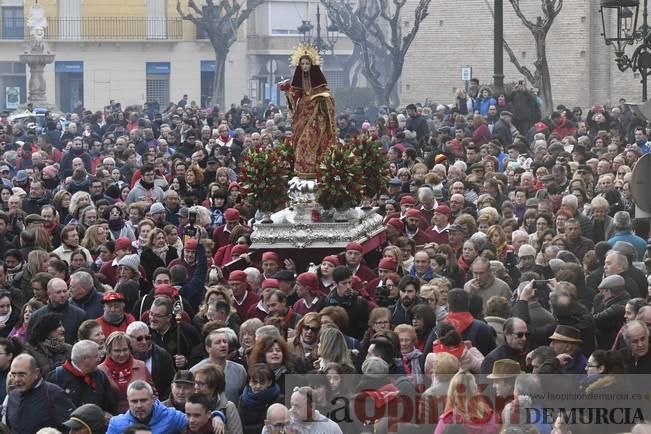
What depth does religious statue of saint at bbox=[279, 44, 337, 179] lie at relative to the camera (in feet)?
59.7

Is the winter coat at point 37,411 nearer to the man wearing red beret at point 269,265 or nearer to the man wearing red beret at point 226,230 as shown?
the man wearing red beret at point 269,265

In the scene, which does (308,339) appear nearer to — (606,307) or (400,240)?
(606,307)

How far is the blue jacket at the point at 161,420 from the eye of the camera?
1010cm

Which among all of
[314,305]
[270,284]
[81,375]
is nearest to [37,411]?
[81,375]

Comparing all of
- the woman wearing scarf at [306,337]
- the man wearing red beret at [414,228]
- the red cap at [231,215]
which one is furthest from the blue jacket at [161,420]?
the red cap at [231,215]

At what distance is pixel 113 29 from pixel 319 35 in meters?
11.4

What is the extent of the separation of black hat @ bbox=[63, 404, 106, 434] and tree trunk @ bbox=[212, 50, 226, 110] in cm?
5157

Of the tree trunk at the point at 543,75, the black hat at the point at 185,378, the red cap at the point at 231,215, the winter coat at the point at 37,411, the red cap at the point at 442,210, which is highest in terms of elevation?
the tree trunk at the point at 543,75

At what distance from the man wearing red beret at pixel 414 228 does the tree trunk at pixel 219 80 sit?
44192 mm

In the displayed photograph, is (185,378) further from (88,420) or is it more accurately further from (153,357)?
(153,357)

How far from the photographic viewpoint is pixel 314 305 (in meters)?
14.0

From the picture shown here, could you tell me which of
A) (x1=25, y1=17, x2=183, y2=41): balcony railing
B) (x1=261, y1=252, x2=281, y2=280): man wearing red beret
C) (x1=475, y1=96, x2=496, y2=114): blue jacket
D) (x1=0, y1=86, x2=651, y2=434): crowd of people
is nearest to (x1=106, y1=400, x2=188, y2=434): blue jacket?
(x1=0, y1=86, x2=651, y2=434): crowd of people

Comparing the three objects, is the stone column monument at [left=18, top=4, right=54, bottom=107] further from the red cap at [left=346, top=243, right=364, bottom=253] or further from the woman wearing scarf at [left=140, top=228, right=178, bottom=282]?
the red cap at [left=346, top=243, right=364, bottom=253]

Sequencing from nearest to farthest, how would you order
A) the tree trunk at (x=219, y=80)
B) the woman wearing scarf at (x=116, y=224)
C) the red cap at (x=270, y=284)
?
1. the red cap at (x=270, y=284)
2. the woman wearing scarf at (x=116, y=224)
3. the tree trunk at (x=219, y=80)
